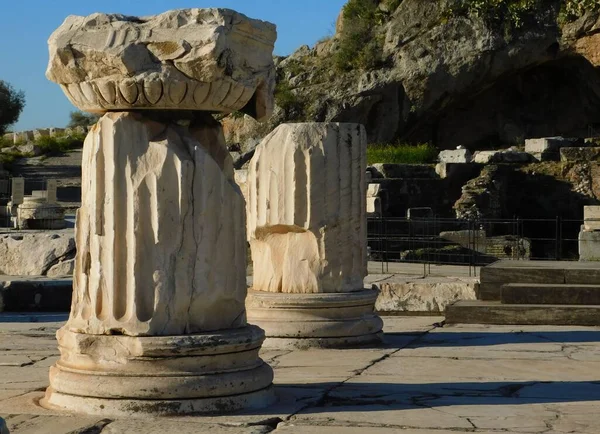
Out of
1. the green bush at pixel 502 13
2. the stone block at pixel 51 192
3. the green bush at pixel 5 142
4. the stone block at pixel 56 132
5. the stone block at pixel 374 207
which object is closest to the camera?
the stone block at pixel 374 207

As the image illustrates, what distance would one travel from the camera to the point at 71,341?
5105mm

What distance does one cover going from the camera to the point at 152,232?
5043mm

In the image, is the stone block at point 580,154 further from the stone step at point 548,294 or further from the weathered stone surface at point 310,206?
the weathered stone surface at point 310,206

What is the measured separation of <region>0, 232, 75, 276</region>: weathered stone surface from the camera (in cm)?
1195

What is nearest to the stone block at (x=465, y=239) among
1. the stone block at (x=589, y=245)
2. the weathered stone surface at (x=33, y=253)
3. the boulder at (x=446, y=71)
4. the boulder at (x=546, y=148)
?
the stone block at (x=589, y=245)

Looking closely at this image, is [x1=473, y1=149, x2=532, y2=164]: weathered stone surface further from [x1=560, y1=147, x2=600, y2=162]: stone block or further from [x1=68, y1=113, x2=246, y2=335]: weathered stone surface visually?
[x1=68, y1=113, x2=246, y2=335]: weathered stone surface

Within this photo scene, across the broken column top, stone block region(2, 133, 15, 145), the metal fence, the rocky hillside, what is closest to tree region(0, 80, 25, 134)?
stone block region(2, 133, 15, 145)

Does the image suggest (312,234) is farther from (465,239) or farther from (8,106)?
(8,106)

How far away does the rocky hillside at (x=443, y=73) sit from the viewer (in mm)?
38156

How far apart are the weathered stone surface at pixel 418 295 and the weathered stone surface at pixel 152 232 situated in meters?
5.47

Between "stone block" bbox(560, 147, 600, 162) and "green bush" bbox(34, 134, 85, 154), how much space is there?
21031 mm

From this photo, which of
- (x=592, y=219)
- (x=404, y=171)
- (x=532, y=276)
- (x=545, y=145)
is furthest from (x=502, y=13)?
(x=532, y=276)

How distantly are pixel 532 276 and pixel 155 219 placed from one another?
18.4ft

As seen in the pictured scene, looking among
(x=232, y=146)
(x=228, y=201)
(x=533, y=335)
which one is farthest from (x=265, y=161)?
(x=232, y=146)
